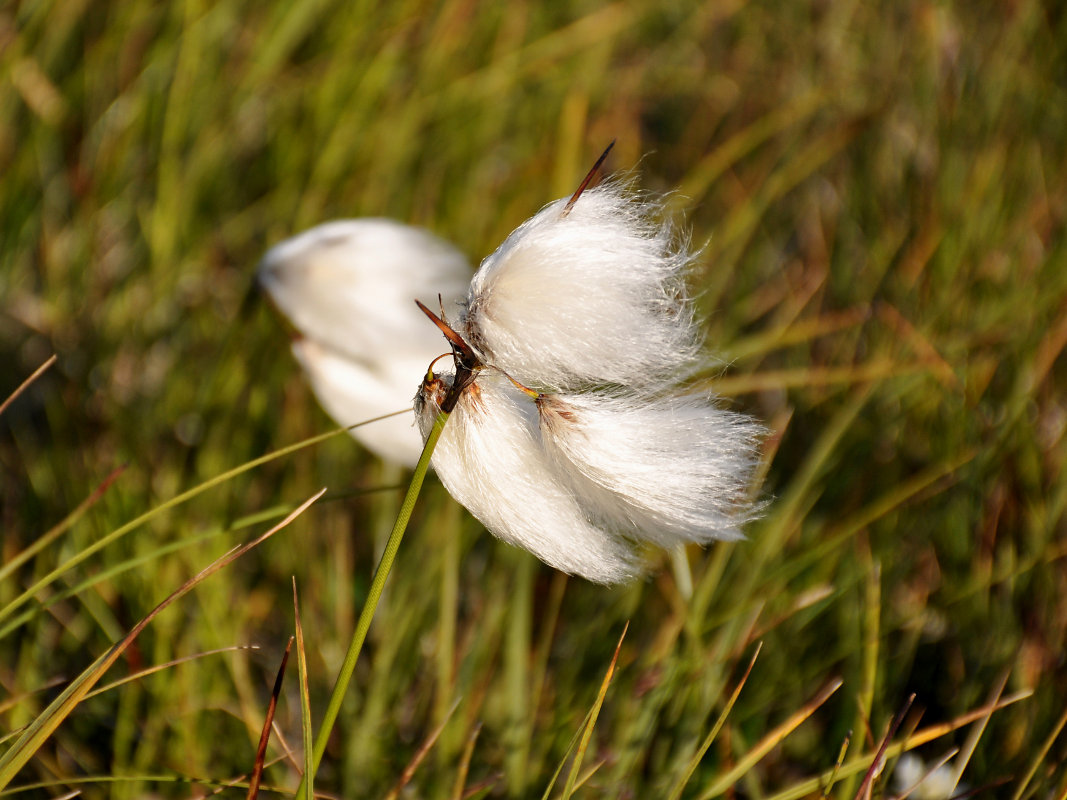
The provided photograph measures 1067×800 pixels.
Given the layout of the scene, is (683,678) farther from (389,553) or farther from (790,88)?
(790,88)

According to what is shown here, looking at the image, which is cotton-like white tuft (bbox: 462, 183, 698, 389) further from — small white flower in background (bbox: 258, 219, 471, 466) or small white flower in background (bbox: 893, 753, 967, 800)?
small white flower in background (bbox: 893, 753, 967, 800)

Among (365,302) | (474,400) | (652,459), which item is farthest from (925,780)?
(365,302)

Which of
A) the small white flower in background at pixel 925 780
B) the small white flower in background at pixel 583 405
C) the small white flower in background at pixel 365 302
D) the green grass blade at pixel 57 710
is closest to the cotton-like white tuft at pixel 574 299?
the small white flower in background at pixel 583 405

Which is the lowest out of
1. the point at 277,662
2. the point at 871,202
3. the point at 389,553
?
the point at 277,662

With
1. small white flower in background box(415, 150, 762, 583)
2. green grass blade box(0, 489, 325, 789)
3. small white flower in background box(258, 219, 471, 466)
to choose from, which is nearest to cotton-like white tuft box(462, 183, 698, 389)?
small white flower in background box(415, 150, 762, 583)

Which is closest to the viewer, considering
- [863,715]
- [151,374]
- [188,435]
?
[863,715]

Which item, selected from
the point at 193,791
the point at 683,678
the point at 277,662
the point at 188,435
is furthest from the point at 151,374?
the point at 683,678

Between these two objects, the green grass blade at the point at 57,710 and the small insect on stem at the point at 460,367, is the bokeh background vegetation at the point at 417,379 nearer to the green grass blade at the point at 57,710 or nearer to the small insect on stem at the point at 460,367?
the green grass blade at the point at 57,710
